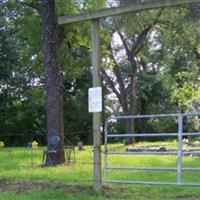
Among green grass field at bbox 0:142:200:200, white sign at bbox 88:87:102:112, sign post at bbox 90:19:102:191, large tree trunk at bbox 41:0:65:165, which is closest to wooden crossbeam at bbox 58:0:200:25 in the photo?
sign post at bbox 90:19:102:191

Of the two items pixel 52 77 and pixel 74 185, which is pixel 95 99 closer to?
pixel 74 185

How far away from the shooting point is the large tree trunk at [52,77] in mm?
16547

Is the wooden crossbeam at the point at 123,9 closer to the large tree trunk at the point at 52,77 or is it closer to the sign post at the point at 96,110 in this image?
the sign post at the point at 96,110

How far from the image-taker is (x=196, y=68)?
1646 inches

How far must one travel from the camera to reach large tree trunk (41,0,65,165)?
16547 millimetres

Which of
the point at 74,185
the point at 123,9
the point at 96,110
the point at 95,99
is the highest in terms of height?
the point at 123,9

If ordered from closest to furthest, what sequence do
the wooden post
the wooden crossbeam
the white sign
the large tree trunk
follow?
the wooden crossbeam
the white sign
the wooden post
the large tree trunk

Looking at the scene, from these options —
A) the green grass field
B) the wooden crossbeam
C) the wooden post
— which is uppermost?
the wooden crossbeam

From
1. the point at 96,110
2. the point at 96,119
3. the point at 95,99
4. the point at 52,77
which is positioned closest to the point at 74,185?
the point at 96,119

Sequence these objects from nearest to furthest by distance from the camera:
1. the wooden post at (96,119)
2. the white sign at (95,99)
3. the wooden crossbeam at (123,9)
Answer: the wooden crossbeam at (123,9)
the white sign at (95,99)
the wooden post at (96,119)

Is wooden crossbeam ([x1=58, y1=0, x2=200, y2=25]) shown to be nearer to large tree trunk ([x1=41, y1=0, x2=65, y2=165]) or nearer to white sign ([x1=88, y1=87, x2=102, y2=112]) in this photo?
white sign ([x1=88, y1=87, x2=102, y2=112])

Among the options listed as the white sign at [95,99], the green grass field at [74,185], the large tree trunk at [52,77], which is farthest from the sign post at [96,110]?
the large tree trunk at [52,77]

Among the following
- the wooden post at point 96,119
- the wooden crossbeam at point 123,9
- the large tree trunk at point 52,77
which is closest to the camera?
the wooden crossbeam at point 123,9

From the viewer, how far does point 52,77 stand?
54.5 feet
